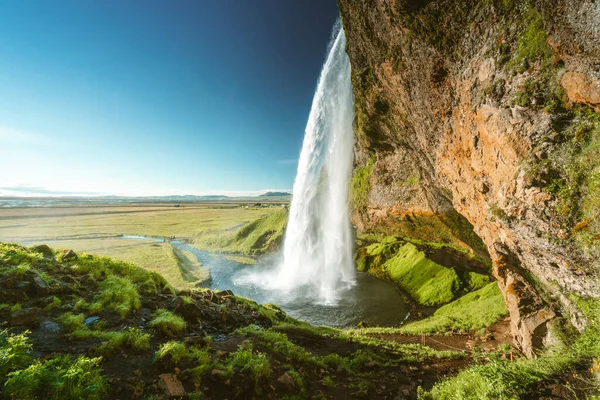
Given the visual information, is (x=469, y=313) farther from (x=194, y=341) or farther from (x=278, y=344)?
(x=194, y=341)

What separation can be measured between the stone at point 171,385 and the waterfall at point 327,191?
21565 millimetres

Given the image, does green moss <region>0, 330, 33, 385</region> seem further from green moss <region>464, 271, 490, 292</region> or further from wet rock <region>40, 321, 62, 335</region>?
green moss <region>464, 271, 490, 292</region>

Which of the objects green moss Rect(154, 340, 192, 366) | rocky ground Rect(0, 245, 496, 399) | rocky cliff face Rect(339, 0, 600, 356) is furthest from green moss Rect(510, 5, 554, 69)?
green moss Rect(154, 340, 192, 366)

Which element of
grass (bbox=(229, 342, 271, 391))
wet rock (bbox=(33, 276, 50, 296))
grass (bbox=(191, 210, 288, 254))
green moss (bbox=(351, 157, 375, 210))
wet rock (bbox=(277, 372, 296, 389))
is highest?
green moss (bbox=(351, 157, 375, 210))

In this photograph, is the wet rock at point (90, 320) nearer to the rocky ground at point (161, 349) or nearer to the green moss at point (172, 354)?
the rocky ground at point (161, 349)

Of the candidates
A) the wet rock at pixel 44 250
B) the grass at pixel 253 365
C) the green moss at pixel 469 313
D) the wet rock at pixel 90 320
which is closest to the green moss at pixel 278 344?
the grass at pixel 253 365

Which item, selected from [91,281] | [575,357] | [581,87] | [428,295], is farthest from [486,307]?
[91,281]

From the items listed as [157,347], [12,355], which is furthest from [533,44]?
[12,355]

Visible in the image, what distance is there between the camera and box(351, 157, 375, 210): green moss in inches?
995

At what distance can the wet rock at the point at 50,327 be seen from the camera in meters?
6.01

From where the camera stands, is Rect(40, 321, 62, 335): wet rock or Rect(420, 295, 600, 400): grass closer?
Rect(420, 295, 600, 400): grass

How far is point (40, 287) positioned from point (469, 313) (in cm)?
2014

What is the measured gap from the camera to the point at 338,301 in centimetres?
1977

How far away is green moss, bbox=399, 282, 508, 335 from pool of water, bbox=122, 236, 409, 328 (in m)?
2.90
